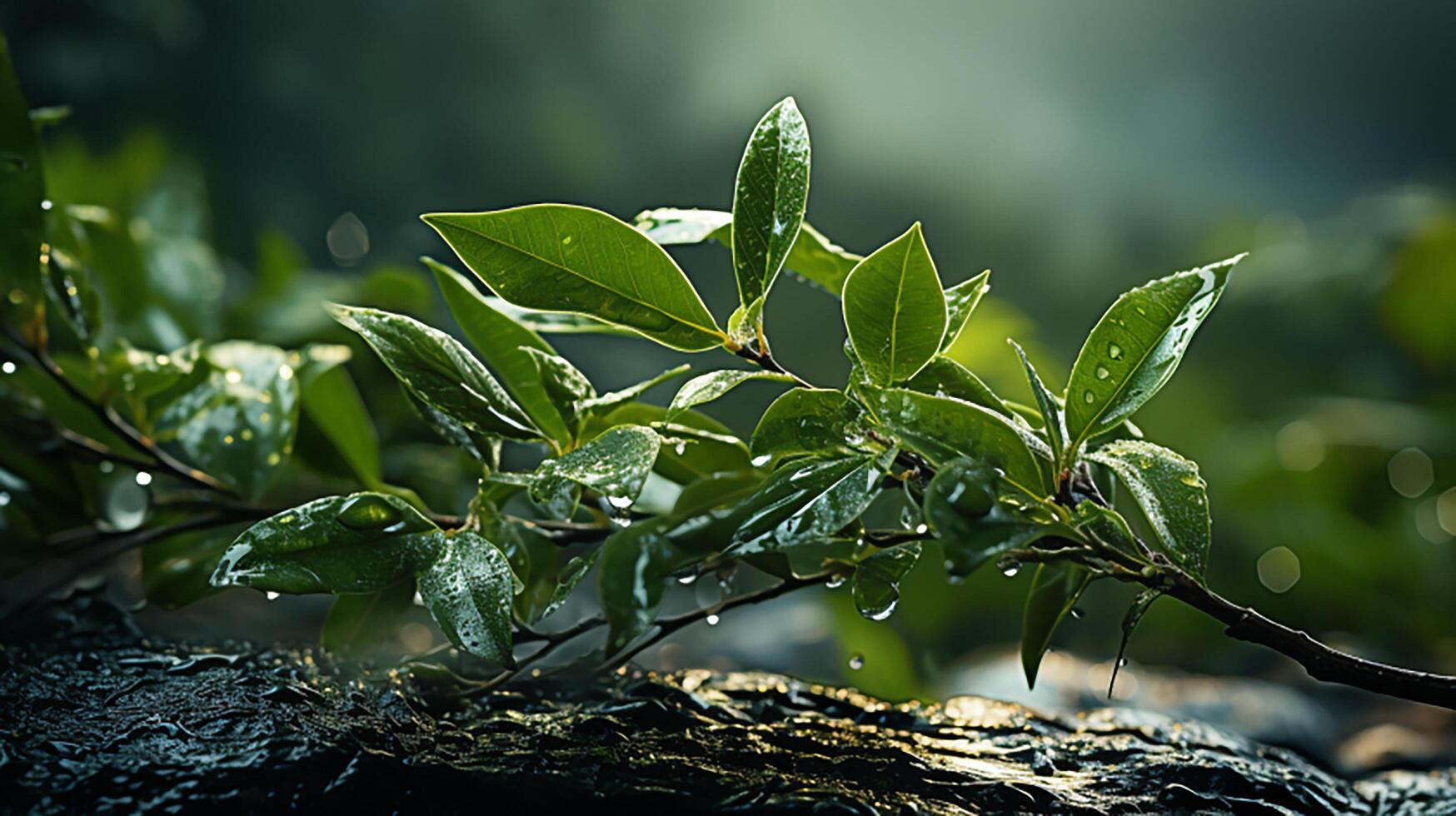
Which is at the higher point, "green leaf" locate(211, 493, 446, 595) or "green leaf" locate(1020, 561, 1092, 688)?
"green leaf" locate(1020, 561, 1092, 688)

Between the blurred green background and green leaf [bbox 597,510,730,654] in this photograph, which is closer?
green leaf [bbox 597,510,730,654]

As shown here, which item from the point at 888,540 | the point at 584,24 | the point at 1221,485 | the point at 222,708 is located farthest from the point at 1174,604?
the point at 584,24

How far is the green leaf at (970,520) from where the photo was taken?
209 millimetres

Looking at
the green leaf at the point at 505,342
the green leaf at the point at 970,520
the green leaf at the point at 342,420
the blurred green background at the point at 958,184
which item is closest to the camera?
the green leaf at the point at 970,520

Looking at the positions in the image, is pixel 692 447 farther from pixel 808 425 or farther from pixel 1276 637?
pixel 1276 637

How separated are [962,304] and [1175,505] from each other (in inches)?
3.2

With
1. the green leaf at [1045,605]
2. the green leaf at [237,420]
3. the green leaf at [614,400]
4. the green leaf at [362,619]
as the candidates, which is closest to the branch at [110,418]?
the green leaf at [237,420]

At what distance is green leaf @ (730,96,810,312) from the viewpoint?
0.27m

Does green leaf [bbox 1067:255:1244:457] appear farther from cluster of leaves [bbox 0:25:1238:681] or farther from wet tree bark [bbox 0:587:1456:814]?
wet tree bark [bbox 0:587:1456:814]

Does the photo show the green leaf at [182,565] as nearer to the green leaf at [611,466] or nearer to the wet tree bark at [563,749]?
the wet tree bark at [563,749]

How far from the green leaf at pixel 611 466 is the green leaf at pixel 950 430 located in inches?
2.3

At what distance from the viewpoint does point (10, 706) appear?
0.29 metres

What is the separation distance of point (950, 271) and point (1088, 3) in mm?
720

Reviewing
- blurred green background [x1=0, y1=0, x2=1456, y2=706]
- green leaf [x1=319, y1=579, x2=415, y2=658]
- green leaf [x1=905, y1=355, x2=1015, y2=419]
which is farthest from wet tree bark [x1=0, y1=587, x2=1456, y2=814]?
blurred green background [x1=0, y1=0, x2=1456, y2=706]
